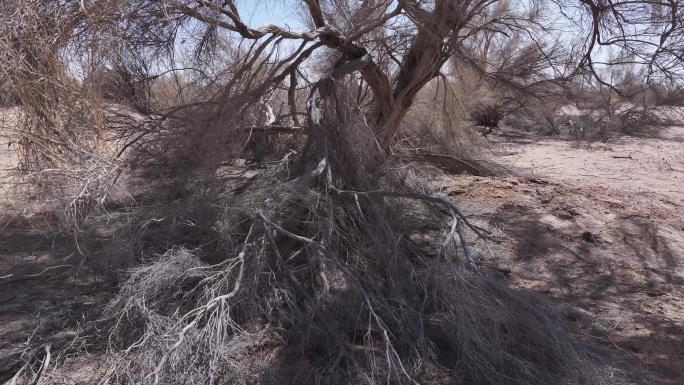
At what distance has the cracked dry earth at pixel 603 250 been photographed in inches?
228

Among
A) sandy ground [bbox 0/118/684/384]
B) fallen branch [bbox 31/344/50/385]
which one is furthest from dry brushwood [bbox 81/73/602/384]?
sandy ground [bbox 0/118/684/384]

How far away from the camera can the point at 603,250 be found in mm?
8031

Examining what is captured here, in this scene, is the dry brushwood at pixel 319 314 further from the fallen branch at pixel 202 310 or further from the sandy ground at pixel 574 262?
the sandy ground at pixel 574 262

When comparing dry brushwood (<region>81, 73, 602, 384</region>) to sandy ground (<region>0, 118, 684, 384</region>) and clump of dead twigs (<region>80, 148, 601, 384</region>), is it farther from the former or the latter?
sandy ground (<region>0, 118, 684, 384</region>)

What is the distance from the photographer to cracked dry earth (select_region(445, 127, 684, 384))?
5.79 m

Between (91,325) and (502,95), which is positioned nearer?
(91,325)

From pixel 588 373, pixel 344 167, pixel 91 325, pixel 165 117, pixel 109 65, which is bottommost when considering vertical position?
pixel 588 373

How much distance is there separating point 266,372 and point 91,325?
1.38 meters

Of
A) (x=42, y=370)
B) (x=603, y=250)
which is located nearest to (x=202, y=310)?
(x=42, y=370)

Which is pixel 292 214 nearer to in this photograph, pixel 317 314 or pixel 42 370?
pixel 317 314

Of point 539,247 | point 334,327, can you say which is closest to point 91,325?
point 334,327

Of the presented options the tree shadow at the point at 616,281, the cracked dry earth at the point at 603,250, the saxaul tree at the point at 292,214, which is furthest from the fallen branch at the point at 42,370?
the tree shadow at the point at 616,281

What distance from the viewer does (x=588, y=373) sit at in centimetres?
464

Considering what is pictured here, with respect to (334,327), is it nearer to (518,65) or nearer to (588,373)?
(588,373)
